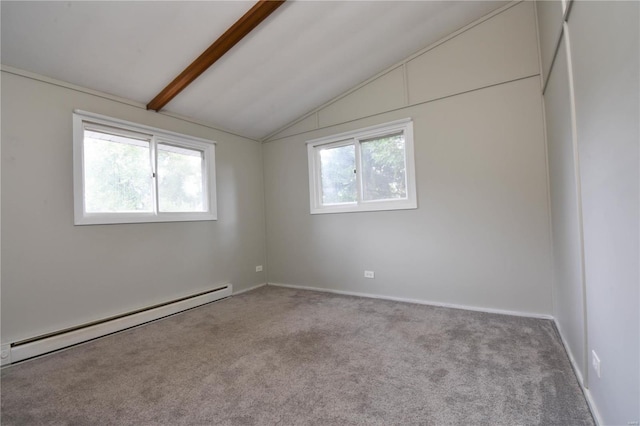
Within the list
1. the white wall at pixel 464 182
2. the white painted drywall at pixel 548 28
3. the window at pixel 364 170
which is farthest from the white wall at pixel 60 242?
the white painted drywall at pixel 548 28

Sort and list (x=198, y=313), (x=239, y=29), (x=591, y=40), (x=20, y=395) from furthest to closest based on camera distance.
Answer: (x=198, y=313)
(x=239, y=29)
(x=20, y=395)
(x=591, y=40)

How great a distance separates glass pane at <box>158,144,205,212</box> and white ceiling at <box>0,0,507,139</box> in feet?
1.87

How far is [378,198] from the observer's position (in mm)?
3910

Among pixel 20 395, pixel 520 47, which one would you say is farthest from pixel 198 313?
pixel 520 47

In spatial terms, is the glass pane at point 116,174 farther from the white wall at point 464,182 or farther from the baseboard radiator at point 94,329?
the white wall at point 464,182

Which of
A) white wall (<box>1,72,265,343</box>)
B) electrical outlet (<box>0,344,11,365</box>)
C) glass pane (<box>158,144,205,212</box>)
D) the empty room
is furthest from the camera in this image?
glass pane (<box>158,144,205,212</box>)

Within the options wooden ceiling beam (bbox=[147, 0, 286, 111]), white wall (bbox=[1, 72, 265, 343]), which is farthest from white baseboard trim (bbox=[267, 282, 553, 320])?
wooden ceiling beam (bbox=[147, 0, 286, 111])

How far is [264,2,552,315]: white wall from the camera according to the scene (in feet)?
9.50

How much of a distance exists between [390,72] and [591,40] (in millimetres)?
2624

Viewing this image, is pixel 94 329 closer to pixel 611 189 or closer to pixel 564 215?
pixel 611 189

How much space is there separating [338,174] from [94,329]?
347cm

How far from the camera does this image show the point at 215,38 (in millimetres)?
2732

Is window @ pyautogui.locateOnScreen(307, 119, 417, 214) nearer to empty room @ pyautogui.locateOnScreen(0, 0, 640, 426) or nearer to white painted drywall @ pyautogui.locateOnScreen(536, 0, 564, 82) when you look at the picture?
empty room @ pyautogui.locateOnScreen(0, 0, 640, 426)

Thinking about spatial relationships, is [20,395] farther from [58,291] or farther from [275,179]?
[275,179]
